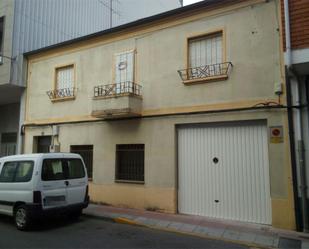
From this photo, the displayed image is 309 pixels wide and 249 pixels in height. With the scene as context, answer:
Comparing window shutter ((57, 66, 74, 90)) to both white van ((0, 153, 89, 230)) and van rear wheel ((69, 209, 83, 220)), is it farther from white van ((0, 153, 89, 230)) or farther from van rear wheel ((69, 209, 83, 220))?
van rear wheel ((69, 209, 83, 220))

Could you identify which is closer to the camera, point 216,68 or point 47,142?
point 216,68

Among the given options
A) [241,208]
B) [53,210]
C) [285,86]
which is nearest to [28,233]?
[53,210]

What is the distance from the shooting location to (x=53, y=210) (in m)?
7.65

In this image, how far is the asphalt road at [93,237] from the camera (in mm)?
6523

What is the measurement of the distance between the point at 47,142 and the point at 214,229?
8.25 m

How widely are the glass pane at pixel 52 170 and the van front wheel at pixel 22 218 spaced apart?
0.89 meters

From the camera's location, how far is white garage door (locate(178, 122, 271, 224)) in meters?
8.15

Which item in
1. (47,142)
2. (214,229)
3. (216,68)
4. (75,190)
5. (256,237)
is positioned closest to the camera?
(256,237)

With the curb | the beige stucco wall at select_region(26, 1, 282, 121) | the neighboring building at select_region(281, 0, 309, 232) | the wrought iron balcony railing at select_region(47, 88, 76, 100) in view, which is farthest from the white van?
the neighboring building at select_region(281, 0, 309, 232)

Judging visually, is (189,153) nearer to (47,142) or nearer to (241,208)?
(241,208)

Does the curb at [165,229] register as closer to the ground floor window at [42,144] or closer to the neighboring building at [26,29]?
the ground floor window at [42,144]

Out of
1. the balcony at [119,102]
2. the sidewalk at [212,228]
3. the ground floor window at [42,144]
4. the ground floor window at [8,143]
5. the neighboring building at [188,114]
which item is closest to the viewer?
the sidewalk at [212,228]

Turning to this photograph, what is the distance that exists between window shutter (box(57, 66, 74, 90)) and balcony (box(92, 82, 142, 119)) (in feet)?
7.03

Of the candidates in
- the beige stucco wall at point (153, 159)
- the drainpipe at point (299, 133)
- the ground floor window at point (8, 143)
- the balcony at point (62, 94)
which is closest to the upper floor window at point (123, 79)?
the beige stucco wall at point (153, 159)
